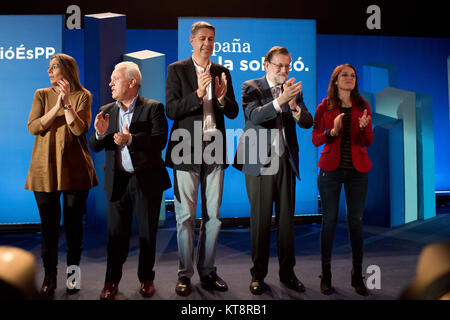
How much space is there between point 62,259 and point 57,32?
264 cm

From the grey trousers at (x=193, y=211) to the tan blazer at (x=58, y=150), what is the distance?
682mm

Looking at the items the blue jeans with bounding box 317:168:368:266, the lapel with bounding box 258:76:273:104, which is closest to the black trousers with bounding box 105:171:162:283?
the lapel with bounding box 258:76:273:104

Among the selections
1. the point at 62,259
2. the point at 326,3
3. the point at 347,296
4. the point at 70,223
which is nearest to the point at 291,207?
the point at 347,296

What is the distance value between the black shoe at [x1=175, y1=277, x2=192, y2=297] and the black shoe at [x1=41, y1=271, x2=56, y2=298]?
34.6 inches

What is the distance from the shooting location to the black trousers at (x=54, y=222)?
2.75 meters

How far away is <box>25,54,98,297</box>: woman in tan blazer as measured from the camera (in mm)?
2688

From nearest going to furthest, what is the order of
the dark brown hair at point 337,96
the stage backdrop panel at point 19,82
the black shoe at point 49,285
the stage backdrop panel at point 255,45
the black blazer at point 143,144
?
1. the black blazer at point 143,144
2. the black shoe at point 49,285
3. the dark brown hair at point 337,96
4. the stage backdrop panel at point 19,82
5. the stage backdrop panel at point 255,45

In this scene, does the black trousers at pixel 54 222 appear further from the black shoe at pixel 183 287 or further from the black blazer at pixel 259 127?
the black blazer at pixel 259 127

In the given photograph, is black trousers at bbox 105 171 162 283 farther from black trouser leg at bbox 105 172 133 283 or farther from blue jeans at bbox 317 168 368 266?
blue jeans at bbox 317 168 368 266

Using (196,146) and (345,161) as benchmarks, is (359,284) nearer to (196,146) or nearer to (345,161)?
(345,161)

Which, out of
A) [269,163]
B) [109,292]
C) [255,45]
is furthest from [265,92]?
[255,45]

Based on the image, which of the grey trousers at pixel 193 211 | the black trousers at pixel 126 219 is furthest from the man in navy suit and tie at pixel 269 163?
the black trousers at pixel 126 219

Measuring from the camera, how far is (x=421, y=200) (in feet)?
18.5
